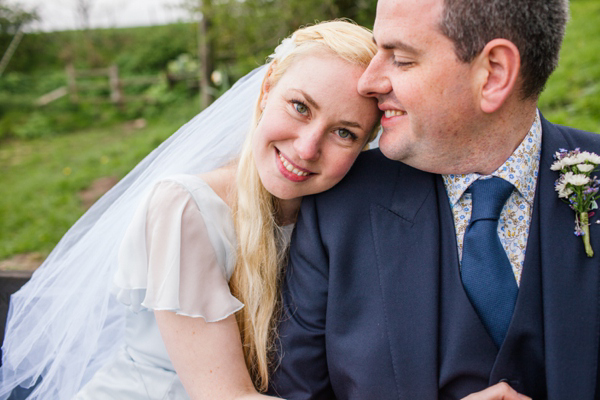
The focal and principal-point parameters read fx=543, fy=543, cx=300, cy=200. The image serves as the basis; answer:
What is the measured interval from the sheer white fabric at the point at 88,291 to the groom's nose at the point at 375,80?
2.47 ft

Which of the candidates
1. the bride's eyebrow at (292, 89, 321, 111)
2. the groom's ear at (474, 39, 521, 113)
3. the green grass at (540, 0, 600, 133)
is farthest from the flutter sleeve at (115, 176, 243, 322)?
the green grass at (540, 0, 600, 133)

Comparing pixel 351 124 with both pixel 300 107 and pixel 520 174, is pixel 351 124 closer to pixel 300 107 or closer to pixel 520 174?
pixel 300 107

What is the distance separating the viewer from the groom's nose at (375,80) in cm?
183

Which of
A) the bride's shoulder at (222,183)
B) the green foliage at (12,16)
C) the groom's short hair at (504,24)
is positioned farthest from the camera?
the green foliage at (12,16)

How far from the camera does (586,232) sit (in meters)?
1.82

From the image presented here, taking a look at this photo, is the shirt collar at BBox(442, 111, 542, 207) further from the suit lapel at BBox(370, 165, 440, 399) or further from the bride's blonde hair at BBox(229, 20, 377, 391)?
the bride's blonde hair at BBox(229, 20, 377, 391)

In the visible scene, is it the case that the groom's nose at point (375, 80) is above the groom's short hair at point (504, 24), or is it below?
below

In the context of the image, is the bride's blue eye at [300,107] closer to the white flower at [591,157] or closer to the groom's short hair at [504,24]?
the groom's short hair at [504,24]

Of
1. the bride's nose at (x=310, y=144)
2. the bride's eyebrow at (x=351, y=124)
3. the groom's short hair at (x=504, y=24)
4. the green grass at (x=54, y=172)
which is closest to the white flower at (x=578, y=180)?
the groom's short hair at (x=504, y=24)

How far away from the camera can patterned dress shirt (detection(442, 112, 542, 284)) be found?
192cm

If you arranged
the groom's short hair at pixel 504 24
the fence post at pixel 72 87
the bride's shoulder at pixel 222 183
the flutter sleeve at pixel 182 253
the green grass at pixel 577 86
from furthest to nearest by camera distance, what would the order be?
the fence post at pixel 72 87 < the green grass at pixel 577 86 < the bride's shoulder at pixel 222 183 < the flutter sleeve at pixel 182 253 < the groom's short hair at pixel 504 24

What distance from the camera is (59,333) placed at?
7.64 feet

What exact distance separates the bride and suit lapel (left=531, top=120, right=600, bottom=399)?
29.5 inches

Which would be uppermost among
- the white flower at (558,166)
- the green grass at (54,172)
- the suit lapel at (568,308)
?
the white flower at (558,166)
